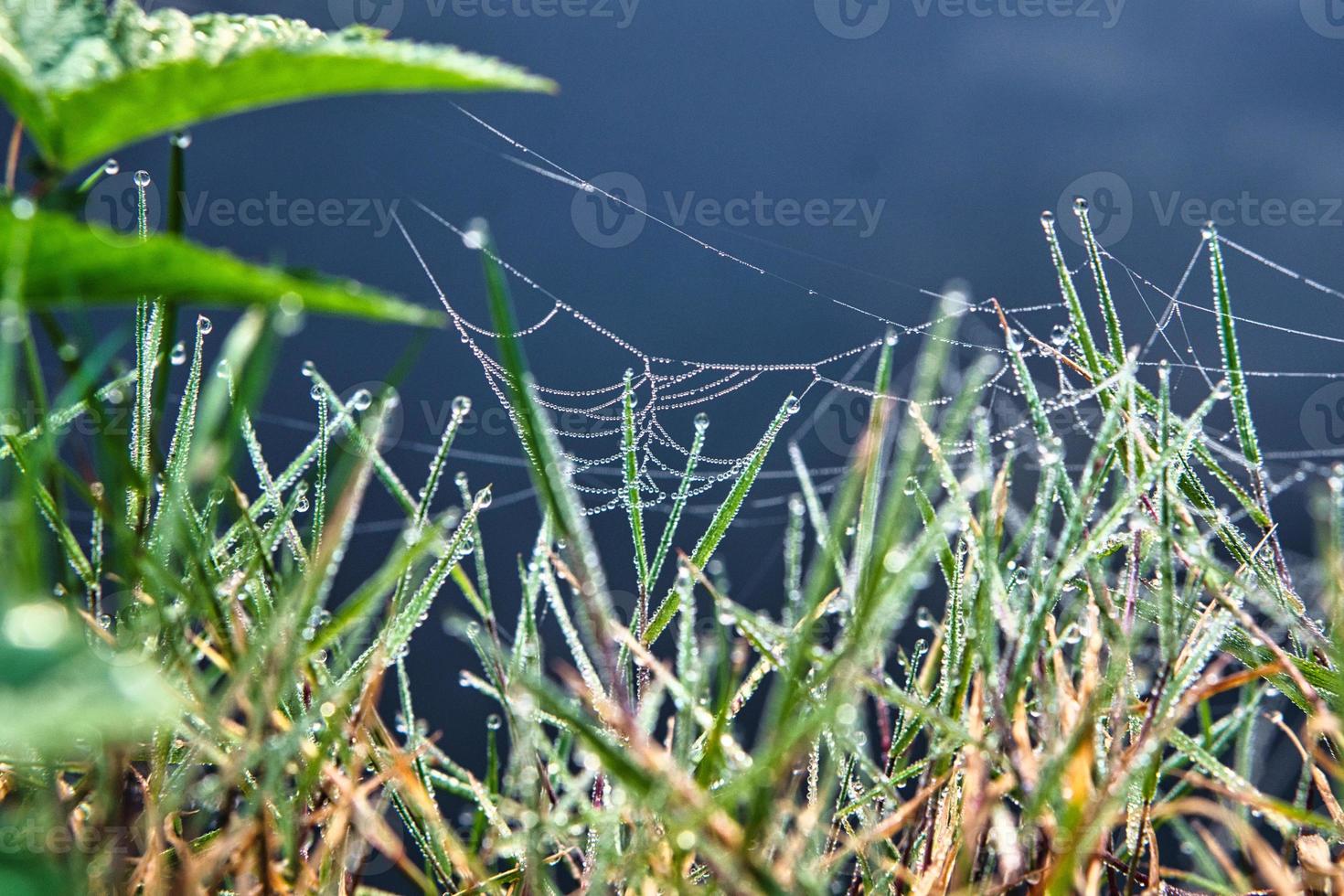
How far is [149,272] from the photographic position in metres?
0.18

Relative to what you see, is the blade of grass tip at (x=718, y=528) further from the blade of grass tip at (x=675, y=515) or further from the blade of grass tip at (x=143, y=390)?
the blade of grass tip at (x=143, y=390)

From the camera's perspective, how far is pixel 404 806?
0.42 meters

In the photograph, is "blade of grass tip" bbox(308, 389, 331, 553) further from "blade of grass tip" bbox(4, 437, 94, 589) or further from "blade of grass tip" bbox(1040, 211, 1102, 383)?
"blade of grass tip" bbox(1040, 211, 1102, 383)

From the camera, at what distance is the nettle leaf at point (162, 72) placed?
196 mm

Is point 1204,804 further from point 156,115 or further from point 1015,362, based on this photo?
point 156,115

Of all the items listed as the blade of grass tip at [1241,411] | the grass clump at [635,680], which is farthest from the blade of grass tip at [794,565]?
the blade of grass tip at [1241,411]

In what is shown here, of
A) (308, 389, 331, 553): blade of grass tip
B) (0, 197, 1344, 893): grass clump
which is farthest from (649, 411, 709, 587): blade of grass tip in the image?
(308, 389, 331, 553): blade of grass tip

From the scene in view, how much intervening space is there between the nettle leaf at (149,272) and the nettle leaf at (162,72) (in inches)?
1.6

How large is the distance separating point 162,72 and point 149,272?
0.05m

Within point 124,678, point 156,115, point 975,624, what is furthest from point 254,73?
point 975,624

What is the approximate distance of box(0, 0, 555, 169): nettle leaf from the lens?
196mm

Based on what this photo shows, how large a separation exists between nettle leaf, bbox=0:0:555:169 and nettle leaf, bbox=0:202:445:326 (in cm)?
4

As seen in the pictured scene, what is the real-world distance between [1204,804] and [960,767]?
0.08 meters

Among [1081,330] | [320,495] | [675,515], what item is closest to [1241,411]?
[1081,330]
